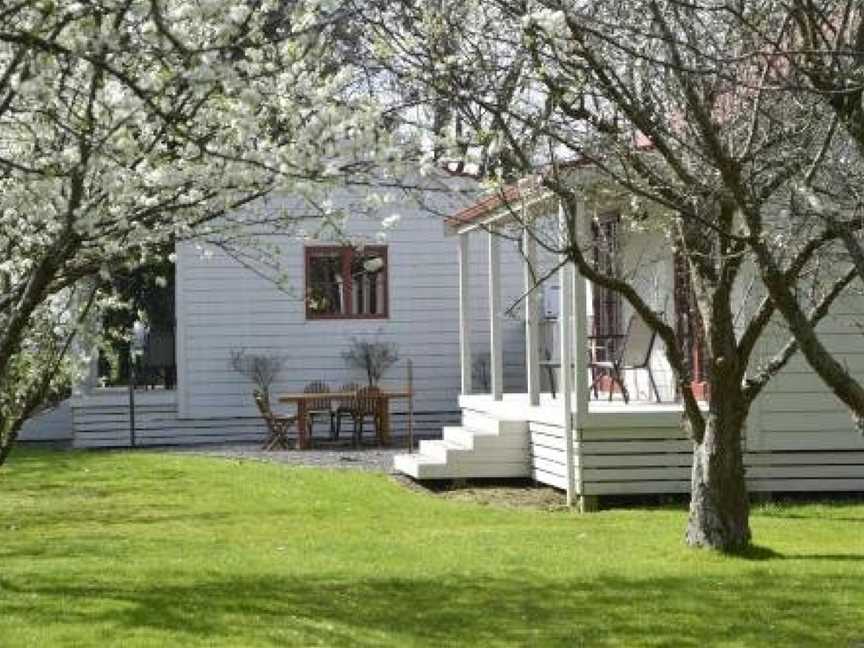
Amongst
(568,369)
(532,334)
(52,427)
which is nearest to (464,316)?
(532,334)

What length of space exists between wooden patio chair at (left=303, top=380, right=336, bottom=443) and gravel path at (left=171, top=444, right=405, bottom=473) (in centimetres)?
75

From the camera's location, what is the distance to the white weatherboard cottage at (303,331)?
2406cm

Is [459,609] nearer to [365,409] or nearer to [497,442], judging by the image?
[497,442]

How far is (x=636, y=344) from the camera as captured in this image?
1662cm

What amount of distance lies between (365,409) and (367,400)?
14cm

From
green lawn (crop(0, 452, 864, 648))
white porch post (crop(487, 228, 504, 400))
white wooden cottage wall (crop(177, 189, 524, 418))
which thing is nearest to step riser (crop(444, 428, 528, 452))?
green lawn (crop(0, 452, 864, 648))

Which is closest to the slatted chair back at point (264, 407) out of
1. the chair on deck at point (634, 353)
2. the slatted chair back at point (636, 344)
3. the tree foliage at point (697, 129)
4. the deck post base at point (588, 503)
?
the chair on deck at point (634, 353)

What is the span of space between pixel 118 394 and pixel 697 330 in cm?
1238

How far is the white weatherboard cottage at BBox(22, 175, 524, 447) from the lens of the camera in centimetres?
2406

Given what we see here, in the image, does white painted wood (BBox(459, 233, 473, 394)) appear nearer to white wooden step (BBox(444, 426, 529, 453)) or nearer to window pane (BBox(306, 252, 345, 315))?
white wooden step (BBox(444, 426, 529, 453))

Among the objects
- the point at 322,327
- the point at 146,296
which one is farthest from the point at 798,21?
the point at 146,296

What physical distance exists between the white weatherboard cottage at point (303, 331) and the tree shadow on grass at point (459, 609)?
14270mm

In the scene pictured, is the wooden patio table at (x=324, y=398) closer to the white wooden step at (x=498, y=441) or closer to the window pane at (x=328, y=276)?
the window pane at (x=328, y=276)

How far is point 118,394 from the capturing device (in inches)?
966
